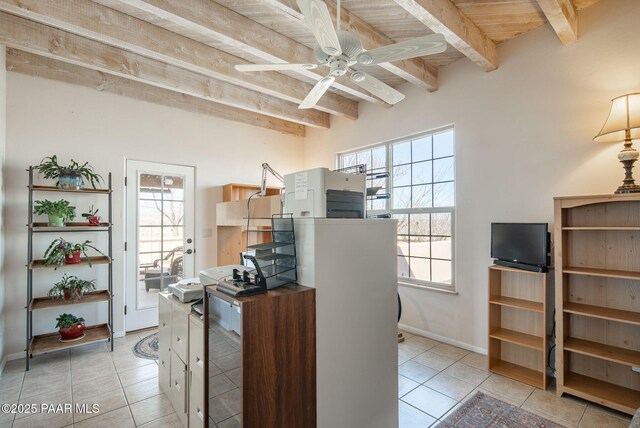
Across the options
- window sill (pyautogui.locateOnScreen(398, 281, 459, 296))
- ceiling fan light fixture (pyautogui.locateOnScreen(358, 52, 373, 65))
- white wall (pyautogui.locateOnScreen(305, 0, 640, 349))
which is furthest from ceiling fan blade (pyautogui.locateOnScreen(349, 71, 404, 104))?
window sill (pyautogui.locateOnScreen(398, 281, 459, 296))

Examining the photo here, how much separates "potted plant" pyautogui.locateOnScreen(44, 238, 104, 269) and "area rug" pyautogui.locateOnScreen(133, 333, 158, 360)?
1.06m

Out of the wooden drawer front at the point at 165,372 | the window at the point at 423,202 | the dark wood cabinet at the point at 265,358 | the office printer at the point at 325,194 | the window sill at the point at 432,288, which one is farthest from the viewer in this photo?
the window at the point at 423,202

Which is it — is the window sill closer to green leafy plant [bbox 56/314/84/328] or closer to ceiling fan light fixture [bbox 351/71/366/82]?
ceiling fan light fixture [bbox 351/71/366/82]

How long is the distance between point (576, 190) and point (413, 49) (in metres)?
Result: 1.92

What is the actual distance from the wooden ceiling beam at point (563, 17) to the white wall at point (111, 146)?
3.75 m

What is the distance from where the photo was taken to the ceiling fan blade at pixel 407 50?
165 centimetres

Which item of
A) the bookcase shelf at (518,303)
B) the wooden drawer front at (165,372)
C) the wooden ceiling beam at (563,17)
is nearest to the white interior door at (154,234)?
the wooden drawer front at (165,372)

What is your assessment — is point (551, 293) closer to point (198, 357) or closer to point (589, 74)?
point (589, 74)

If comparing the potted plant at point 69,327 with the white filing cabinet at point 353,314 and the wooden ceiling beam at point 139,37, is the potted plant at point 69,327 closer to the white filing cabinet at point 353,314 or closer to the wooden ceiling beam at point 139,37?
the wooden ceiling beam at point 139,37

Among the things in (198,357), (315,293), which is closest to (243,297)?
(315,293)

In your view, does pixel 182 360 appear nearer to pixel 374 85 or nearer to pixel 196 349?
pixel 196 349

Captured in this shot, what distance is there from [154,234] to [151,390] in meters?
2.01

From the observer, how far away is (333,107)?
4.21 m

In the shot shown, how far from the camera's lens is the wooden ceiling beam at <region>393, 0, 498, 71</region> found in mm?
2184
